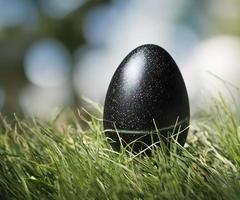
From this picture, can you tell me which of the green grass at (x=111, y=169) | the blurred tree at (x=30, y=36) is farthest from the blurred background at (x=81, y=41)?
the green grass at (x=111, y=169)

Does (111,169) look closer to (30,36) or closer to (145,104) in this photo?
(145,104)

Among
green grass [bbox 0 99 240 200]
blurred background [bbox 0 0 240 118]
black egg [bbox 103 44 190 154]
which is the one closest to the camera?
green grass [bbox 0 99 240 200]

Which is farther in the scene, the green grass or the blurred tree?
the blurred tree

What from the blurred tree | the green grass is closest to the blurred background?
the blurred tree

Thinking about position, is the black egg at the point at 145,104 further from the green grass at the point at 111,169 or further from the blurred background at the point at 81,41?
the blurred background at the point at 81,41

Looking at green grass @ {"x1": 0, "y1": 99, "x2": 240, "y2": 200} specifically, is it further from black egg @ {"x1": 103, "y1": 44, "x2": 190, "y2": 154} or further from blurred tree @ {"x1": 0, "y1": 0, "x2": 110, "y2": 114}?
blurred tree @ {"x1": 0, "y1": 0, "x2": 110, "y2": 114}

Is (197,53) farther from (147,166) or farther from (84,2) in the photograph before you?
(147,166)
